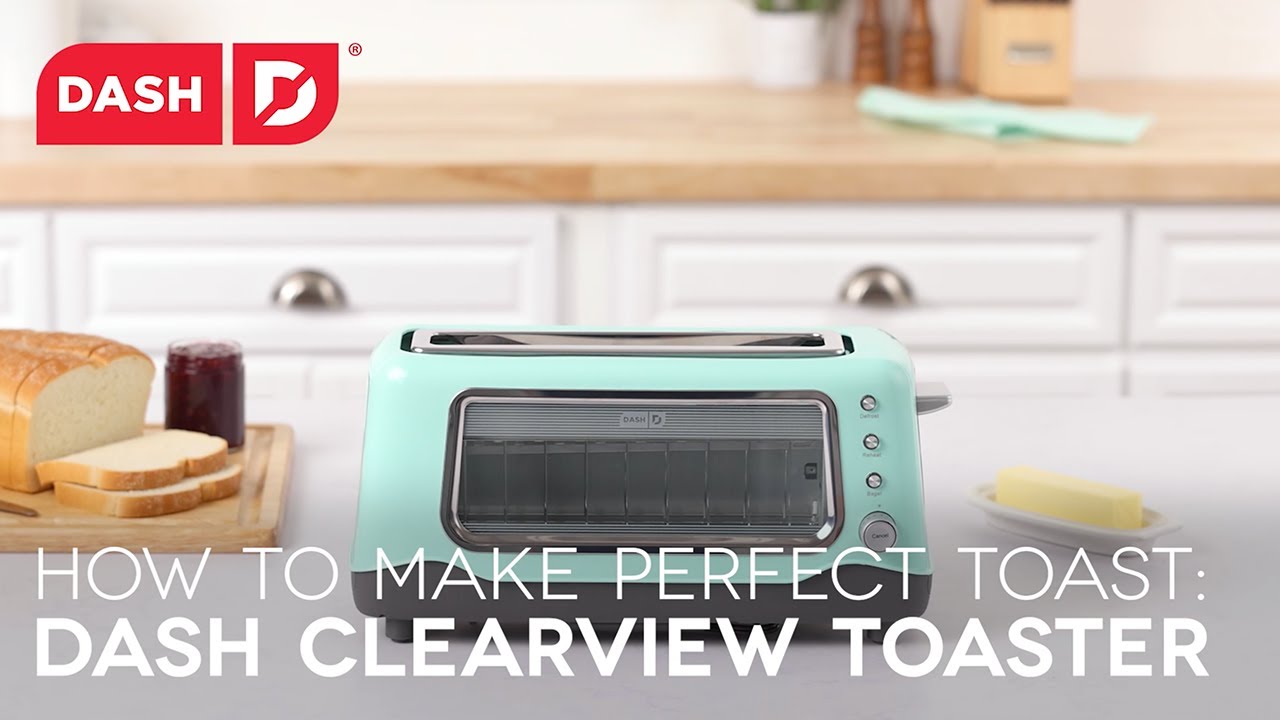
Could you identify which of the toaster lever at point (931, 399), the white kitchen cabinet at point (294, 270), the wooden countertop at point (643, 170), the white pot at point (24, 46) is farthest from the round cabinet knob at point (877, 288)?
the white pot at point (24, 46)

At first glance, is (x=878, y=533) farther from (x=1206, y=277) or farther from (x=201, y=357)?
(x=1206, y=277)

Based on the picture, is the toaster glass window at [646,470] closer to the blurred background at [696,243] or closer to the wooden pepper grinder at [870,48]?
the blurred background at [696,243]

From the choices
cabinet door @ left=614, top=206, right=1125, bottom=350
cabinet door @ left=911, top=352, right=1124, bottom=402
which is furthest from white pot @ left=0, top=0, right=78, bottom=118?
cabinet door @ left=911, top=352, right=1124, bottom=402

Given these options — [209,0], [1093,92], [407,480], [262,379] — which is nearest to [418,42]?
[209,0]

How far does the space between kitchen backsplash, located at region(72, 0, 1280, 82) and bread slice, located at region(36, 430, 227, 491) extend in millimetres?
1777

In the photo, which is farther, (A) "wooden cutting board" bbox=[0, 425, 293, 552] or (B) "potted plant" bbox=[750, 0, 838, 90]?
(B) "potted plant" bbox=[750, 0, 838, 90]

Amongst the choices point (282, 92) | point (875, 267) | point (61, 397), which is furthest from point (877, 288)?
point (61, 397)

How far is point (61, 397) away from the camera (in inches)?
47.5

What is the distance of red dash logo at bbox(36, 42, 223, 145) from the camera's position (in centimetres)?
222

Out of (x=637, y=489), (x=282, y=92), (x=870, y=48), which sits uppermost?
(x=870, y=48)

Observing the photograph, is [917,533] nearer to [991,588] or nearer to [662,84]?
[991,588]

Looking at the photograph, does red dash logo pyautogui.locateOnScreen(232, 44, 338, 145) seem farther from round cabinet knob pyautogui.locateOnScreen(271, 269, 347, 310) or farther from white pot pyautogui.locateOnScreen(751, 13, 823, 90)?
white pot pyautogui.locateOnScreen(751, 13, 823, 90)

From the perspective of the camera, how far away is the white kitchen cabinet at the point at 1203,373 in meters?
2.19

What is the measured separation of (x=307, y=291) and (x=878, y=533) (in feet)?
4.45
